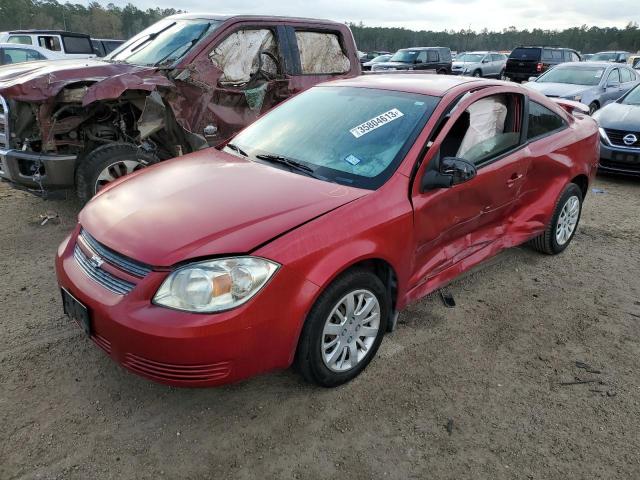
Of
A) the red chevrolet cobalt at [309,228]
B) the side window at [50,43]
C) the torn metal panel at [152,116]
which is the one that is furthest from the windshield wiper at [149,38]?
the side window at [50,43]

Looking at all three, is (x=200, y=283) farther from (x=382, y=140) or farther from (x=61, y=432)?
(x=382, y=140)

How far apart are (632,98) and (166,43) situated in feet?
24.6

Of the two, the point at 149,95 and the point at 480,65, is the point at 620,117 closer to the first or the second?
the point at 149,95

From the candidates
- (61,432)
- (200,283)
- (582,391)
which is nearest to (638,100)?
(582,391)

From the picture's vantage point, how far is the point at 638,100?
26.8ft

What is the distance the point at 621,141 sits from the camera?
7.32 m

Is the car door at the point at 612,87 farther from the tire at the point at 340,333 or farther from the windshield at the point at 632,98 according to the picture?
the tire at the point at 340,333

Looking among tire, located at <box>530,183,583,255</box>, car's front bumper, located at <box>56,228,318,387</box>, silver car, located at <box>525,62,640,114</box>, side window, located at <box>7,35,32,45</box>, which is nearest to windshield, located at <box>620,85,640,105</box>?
silver car, located at <box>525,62,640,114</box>

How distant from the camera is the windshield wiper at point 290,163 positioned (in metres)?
2.95

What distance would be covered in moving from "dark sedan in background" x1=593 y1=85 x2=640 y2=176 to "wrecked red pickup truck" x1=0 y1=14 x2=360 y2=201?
451 cm

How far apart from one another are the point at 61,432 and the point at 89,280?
0.74m

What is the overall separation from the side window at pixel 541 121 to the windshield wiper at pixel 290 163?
6.45 ft

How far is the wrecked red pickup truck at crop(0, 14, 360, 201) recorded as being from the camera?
4.61 m

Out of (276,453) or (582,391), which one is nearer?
(276,453)
